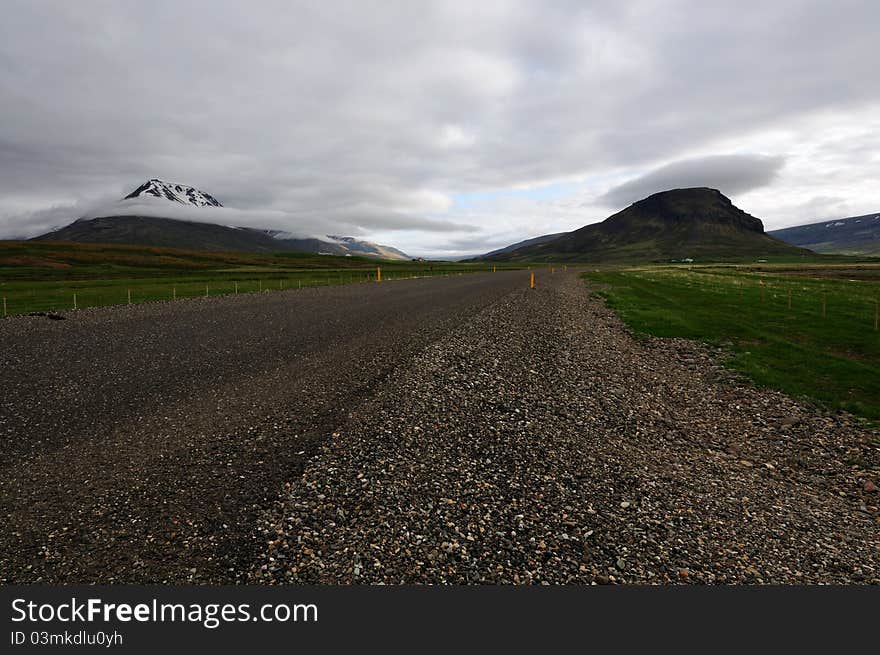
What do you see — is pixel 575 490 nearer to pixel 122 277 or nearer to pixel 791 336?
pixel 791 336

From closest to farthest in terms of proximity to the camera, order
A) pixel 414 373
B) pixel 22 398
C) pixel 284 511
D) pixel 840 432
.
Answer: pixel 284 511 → pixel 840 432 → pixel 22 398 → pixel 414 373

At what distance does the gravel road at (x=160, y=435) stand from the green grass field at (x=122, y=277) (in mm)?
24298

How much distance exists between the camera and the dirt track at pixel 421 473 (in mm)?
5840

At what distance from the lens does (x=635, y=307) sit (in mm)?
34375

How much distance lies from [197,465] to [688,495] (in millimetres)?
9461

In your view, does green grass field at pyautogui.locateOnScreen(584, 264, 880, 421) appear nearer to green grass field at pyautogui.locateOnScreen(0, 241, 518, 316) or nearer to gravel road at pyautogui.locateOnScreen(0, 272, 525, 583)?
gravel road at pyautogui.locateOnScreen(0, 272, 525, 583)

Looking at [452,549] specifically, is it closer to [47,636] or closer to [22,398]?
[47,636]

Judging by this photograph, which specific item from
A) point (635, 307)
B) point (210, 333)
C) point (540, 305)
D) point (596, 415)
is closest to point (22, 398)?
point (210, 333)

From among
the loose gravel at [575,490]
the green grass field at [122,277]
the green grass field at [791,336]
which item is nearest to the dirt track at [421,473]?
the loose gravel at [575,490]

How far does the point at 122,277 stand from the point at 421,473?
318ft

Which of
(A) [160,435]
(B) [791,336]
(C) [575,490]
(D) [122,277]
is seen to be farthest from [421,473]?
(D) [122,277]

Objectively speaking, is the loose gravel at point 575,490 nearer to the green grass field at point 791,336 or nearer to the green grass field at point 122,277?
the green grass field at point 791,336

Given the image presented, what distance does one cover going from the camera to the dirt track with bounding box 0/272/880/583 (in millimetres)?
5840

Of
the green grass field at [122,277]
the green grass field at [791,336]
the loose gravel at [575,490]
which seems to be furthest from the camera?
the green grass field at [122,277]
